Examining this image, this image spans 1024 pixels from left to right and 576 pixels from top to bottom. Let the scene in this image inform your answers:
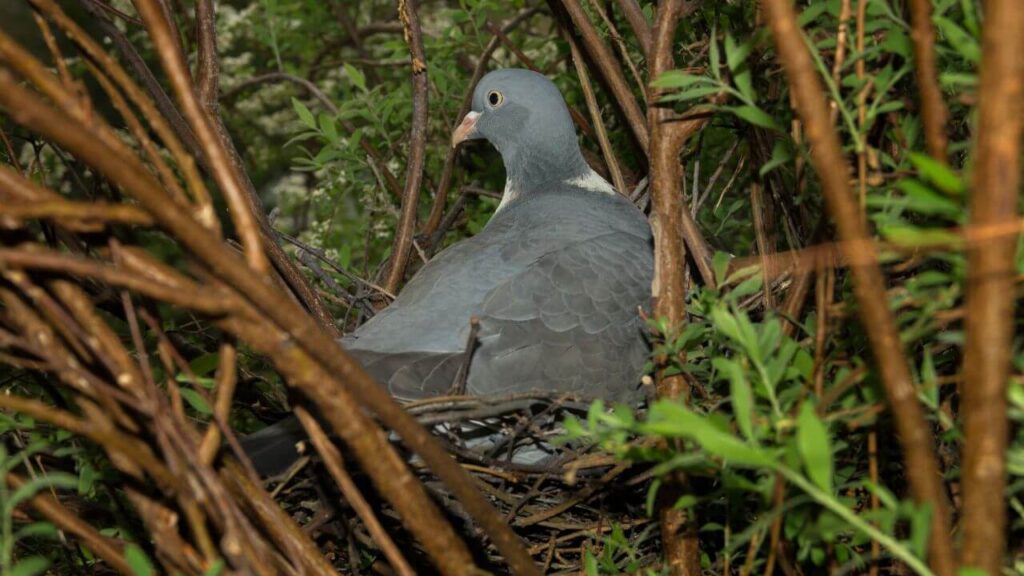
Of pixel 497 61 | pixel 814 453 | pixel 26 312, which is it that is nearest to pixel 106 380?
pixel 26 312

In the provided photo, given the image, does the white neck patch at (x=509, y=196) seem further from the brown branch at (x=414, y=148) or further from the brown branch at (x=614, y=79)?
the brown branch at (x=614, y=79)

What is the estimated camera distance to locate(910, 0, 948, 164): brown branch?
1010mm

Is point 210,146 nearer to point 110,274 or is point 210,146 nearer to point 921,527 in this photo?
point 110,274

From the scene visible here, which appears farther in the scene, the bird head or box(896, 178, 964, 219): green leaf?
the bird head

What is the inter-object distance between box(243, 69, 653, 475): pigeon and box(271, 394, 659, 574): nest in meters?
0.12

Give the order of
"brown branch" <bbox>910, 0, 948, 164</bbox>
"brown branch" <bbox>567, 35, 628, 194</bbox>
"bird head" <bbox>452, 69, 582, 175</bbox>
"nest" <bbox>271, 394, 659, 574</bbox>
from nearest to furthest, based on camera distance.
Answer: "brown branch" <bbox>910, 0, 948, 164</bbox> → "nest" <bbox>271, 394, 659, 574</bbox> → "brown branch" <bbox>567, 35, 628, 194</bbox> → "bird head" <bbox>452, 69, 582, 175</bbox>

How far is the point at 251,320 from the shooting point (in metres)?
1.03

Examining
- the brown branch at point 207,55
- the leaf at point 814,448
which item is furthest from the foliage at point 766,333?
the brown branch at point 207,55

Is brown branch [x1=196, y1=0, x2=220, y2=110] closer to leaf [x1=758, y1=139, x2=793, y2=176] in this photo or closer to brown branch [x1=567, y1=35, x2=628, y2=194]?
brown branch [x1=567, y1=35, x2=628, y2=194]

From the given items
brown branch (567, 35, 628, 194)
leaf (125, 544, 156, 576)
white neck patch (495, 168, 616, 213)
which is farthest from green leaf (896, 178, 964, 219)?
white neck patch (495, 168, 616, 213)

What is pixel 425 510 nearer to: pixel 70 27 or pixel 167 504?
pixel 167 504

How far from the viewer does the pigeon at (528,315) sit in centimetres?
230

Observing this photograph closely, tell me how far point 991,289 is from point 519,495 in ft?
4.65

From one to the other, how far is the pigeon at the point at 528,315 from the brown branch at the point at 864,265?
113 cm
